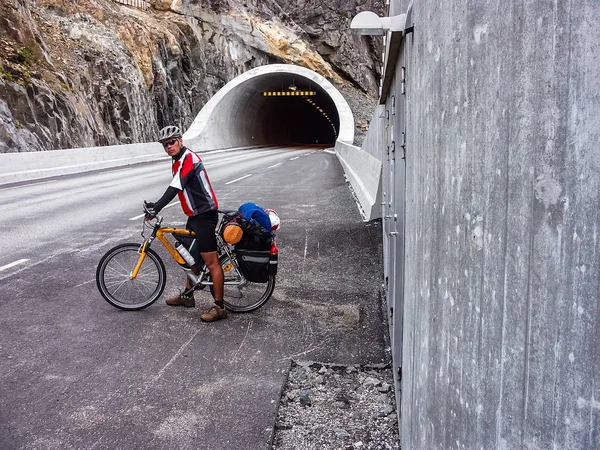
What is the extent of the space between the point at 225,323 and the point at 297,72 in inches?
1630

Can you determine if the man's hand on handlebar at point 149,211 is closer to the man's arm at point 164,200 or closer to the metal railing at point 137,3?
the man's arm at point 164,200

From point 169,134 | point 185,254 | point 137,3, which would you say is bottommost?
point 185,254

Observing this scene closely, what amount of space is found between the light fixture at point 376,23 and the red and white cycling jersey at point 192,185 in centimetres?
206

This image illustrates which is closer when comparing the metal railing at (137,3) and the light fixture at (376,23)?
the light fixture at (376,23)

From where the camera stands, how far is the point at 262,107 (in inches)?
2271

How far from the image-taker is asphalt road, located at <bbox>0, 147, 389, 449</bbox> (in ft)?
12.4

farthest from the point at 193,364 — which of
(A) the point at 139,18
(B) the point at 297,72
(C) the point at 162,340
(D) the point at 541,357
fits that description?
(A) the point at 139,18

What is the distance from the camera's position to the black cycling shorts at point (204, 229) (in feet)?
19.0

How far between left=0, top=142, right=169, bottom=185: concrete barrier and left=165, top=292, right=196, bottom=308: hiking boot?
48.4ft

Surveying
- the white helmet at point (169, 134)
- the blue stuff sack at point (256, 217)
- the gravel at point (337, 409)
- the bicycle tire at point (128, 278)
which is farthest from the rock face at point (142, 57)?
the gravel at point (337, 409)

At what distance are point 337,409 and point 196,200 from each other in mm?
2625

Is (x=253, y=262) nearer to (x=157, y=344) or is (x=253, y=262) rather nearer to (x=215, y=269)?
(x=215, y=269)

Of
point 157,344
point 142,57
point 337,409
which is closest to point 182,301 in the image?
point 157,344

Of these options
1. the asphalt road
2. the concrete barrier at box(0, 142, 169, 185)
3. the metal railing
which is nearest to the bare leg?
the asphalt road
